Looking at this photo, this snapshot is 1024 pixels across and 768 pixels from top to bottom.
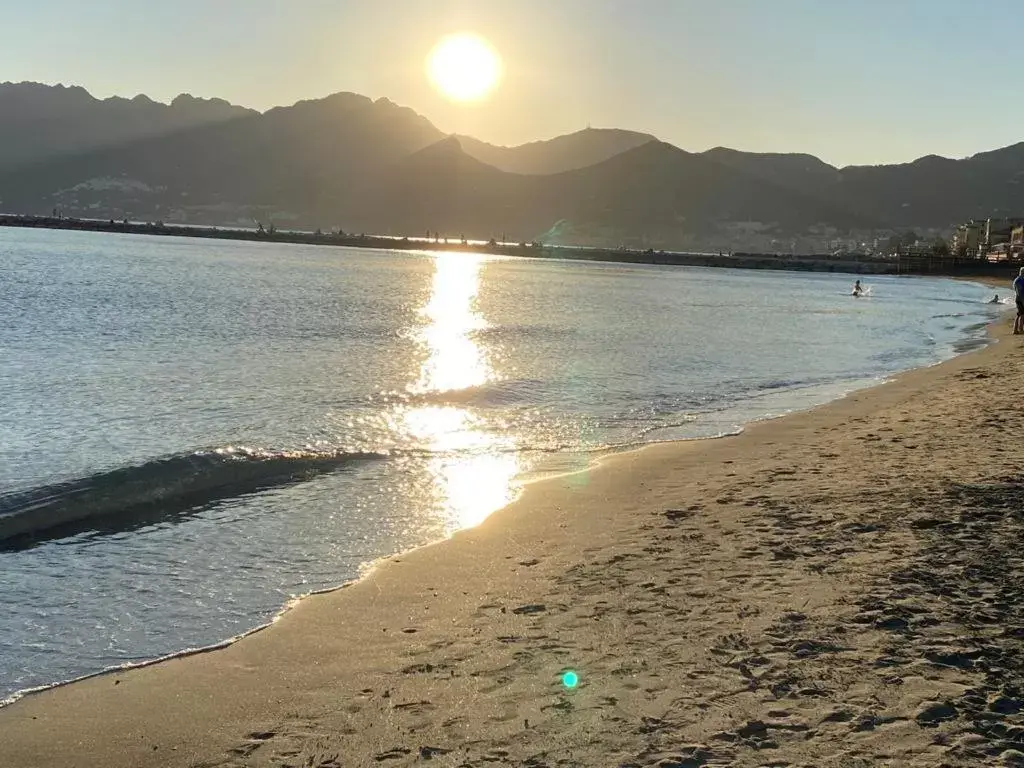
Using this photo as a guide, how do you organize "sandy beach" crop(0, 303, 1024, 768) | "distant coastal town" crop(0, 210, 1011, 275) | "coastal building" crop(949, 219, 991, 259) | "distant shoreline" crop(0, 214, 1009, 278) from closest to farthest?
"sandy beach" crop(0, 303, 1024, 768)
"distant coastal town" crop(0, 210, 1011, 275)
"coastal building" crop(949, 219, 991, 259)
"distant shoreline" crop(0, 214, 1009, 278)

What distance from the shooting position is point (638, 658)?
514 centimetres

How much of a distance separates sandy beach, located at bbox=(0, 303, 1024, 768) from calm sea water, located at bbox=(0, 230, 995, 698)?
91 cm

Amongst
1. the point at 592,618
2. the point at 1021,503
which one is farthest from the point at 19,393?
the point at 1021,503

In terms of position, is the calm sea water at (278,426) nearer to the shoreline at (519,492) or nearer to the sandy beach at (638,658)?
the shoreline at (519,492)

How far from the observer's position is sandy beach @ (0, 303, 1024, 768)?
13.8 ft

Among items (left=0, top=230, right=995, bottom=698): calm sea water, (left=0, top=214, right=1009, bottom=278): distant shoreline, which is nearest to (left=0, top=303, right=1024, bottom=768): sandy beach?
(left=0, top=230, right=995, bottom=698): calm sea water

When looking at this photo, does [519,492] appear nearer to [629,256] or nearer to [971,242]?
[971,242]

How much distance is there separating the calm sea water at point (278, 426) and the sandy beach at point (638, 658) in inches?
35.9

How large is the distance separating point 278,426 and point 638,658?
1049 centimetres

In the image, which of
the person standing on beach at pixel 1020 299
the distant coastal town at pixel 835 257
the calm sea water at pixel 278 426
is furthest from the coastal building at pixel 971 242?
the calm sea water at pixel 278 426

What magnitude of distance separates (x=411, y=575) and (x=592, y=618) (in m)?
2.03

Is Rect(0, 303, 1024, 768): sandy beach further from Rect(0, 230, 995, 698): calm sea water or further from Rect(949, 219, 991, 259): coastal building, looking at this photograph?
Rect(949, 219, 991, 259): coastal building

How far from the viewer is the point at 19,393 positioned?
16.6 meters

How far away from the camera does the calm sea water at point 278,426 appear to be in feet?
23.5
